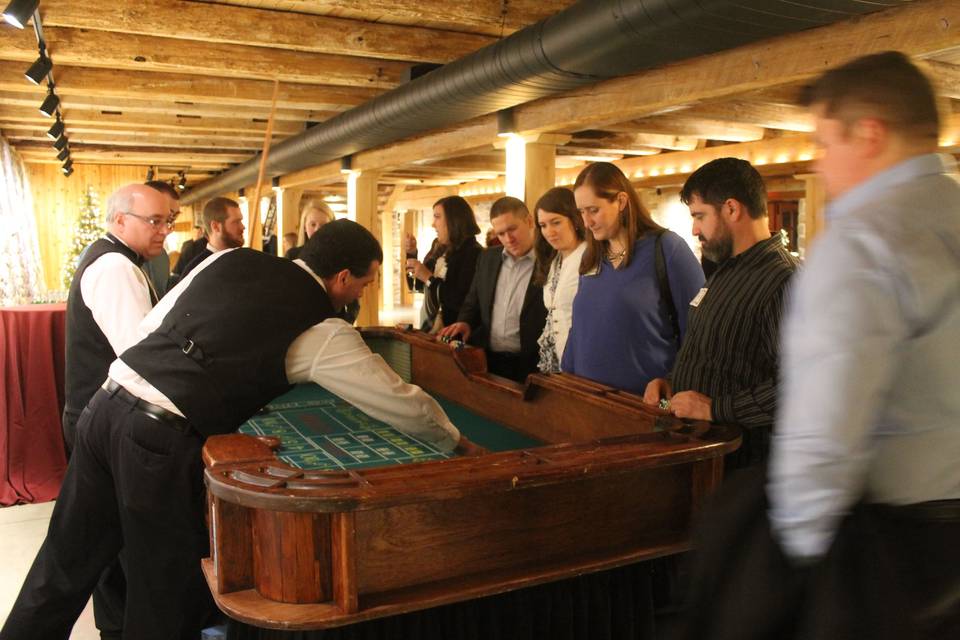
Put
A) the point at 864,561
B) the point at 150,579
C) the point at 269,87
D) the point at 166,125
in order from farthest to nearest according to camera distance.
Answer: the point at 166,125 → the point at 269,87 → the point at 150,579 → the point at 864,561

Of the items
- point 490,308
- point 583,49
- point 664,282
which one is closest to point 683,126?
point 583,49

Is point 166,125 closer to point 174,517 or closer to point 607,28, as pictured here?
point 607,28

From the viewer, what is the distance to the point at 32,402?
4609 millimetres

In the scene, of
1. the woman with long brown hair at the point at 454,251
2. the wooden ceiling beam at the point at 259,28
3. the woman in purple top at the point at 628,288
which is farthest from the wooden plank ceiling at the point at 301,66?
the woman in purple top at the point at 628,288

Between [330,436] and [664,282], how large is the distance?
123 cm

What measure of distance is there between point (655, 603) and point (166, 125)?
7362mm

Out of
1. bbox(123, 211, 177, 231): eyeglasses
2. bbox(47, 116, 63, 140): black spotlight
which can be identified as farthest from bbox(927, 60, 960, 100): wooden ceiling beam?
bbox(47, 116, 63, 140): black spotlight

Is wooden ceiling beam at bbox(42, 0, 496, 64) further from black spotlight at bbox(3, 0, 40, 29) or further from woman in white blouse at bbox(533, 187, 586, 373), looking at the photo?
woman in white blouse at bbox(533, 187, 586, 373)

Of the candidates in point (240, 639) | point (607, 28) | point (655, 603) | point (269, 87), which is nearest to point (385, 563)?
point (240, 639)

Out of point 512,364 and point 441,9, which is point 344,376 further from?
point 441,9

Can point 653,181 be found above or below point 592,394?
above

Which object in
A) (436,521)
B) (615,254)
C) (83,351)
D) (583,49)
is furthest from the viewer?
(583,49)

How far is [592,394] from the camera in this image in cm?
240

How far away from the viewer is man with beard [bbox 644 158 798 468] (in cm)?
200
